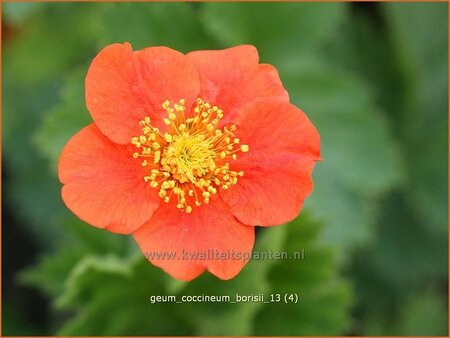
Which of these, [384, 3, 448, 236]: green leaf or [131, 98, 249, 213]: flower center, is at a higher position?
[131, 98, 249, 213]: flower center

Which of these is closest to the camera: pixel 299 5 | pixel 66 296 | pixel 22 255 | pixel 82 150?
pixel 82 150

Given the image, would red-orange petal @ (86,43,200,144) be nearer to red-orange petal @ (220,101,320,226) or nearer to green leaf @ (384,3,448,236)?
red-orange petal @ (220,101,320,226)

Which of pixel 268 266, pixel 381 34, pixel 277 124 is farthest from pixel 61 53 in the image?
pixel 277 124

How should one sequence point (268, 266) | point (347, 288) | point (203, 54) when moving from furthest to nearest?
point (347, 288)
point (268, 266)
point (203, 54)

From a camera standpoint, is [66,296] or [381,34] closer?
[66,296]

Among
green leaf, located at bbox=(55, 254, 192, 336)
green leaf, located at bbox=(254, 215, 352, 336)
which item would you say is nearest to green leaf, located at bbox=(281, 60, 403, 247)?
green leaf, located at bbox=(254, 215, 352, 336)

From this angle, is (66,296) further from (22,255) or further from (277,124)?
(22,255)

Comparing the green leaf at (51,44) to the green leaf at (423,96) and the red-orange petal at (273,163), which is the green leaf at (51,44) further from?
the red-orange petal at (273,163)
